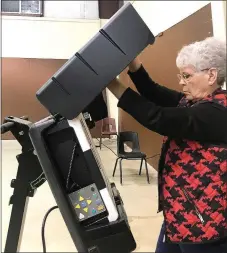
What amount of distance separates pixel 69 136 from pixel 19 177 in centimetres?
22

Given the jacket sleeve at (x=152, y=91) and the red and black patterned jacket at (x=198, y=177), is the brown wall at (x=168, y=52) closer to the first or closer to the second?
the jacket sleeve at (x=152, y=91)

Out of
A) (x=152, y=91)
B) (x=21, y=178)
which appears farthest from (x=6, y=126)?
(x=152, y=91)

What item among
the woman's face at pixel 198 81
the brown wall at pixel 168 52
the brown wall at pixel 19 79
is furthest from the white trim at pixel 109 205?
the brown wall at pixel 19 79

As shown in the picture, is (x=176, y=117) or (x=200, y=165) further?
(x=200, y=165)

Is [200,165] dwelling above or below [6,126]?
below

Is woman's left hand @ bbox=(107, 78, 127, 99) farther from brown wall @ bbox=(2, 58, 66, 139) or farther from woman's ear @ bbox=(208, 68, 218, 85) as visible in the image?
brown wall @ bbox=(2, 58, 66, 139)

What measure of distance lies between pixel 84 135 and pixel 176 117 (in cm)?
24

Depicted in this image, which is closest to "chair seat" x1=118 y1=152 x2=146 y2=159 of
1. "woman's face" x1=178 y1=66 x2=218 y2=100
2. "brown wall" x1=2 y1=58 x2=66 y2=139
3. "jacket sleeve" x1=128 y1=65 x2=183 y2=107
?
"brown wall" x1=2 y1=58 x2=66 y2=139

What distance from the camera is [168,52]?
2.17m

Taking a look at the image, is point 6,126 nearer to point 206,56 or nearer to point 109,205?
point 109,205

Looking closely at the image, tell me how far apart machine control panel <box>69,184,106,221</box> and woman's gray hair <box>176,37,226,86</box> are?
18.0 inches

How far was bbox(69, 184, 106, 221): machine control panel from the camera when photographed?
610mm

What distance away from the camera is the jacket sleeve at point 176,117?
2.27 ft

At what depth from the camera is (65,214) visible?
0.60 m
